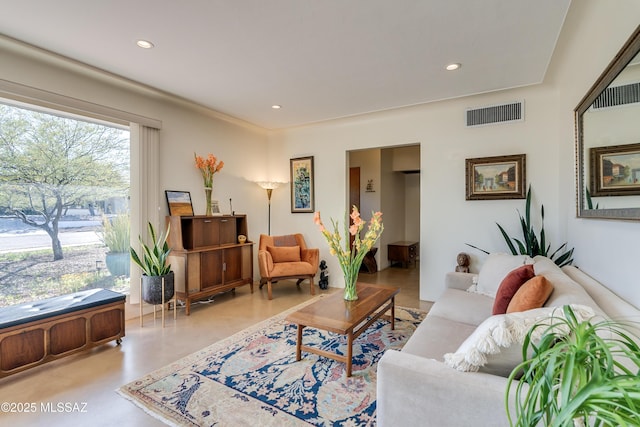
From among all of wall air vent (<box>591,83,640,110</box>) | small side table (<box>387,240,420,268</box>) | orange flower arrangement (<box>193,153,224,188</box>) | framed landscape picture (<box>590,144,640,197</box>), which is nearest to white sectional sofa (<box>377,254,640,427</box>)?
framed landscape picture (<box>590,144,640,197</box>)

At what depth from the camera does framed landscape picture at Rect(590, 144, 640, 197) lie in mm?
1509

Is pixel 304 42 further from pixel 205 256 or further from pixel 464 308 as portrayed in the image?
pixel 205 256

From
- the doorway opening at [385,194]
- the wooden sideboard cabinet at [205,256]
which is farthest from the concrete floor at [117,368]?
the doorway opening at [385,194]

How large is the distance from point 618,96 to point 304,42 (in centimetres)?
208

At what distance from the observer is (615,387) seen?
2.05 feet

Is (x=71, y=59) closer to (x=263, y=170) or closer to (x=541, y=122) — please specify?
(x=263, y=170)

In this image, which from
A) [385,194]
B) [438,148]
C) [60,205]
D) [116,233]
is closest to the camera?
[60,205]

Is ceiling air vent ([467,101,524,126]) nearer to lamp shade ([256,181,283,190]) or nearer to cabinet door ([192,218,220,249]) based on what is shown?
lamp shade ([256,181,283,190])

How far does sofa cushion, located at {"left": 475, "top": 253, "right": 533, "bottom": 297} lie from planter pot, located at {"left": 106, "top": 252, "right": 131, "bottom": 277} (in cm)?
386

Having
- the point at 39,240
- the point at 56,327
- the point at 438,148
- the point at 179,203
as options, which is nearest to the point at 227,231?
the point at 179,203

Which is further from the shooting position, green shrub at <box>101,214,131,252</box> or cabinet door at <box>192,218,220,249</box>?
cabinet door at <box>192,218,220,249</box>

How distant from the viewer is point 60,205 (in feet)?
9.85

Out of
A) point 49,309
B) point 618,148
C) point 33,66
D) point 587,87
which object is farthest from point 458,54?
point 49,309

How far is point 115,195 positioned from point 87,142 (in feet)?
2.04
